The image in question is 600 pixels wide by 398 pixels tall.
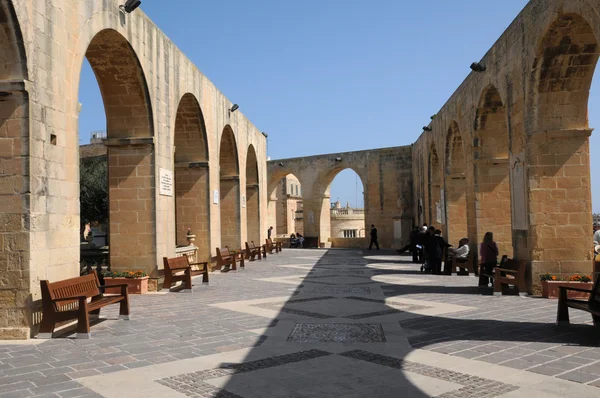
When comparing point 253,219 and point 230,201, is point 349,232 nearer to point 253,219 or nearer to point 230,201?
point 253,219

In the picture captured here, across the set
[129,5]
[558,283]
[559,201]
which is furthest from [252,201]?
[558,283]

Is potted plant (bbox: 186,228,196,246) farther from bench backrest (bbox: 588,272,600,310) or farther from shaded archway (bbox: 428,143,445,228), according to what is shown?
bench backrest (bbox: 588,272,600,310)

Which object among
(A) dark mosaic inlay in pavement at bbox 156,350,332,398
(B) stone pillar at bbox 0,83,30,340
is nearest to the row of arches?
(A) dark mosaic inlay in pavement at bbox 156,350,332,398

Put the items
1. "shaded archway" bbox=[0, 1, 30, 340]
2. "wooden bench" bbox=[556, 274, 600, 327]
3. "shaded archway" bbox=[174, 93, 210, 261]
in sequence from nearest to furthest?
"wooden bench" bbox=[556, 274, 600, 327]
"shaded archway" bbox=[0, 1, 30, 340]
"shaded archway" bbox=[174, 93, 210, 261]

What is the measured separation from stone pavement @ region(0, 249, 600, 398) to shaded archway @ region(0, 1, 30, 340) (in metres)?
0.46

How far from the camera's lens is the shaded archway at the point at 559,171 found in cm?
903

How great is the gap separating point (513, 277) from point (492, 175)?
3.88 m

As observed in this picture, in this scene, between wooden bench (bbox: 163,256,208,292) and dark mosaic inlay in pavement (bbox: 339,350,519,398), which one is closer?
dark mosaic inlay in pavement (bbox: 339,350,519,398)

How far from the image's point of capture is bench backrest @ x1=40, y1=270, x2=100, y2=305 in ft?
19.7

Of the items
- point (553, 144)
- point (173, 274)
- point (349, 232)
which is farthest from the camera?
point (349, 232)

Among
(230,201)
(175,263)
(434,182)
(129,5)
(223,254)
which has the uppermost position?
(129,5)

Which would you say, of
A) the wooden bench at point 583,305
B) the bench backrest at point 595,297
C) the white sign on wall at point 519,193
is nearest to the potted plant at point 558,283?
the white sign on wall at point 519,193

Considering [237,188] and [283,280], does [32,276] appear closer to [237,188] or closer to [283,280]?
[283,280]

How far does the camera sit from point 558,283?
8734mm
